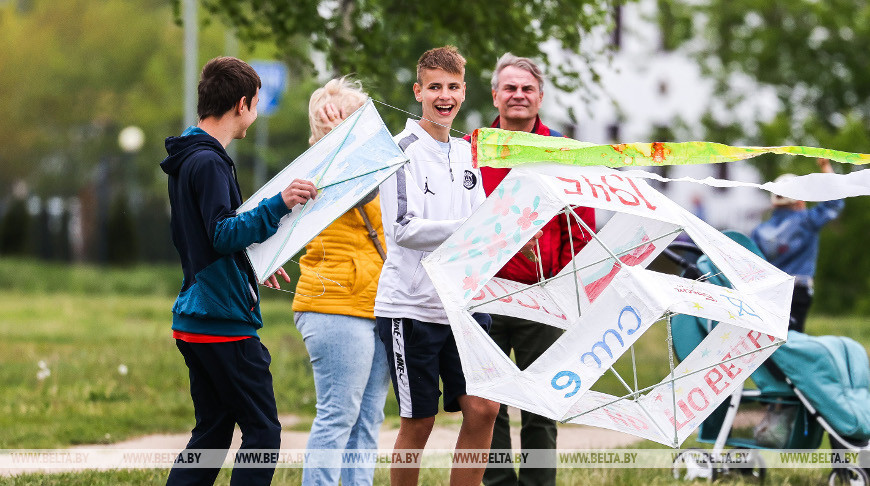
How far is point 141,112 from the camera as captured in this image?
41.0 metres

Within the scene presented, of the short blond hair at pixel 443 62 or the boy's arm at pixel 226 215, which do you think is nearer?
the boy's arm at pixel 226 215

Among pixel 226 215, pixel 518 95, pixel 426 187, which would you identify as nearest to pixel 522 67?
pixel 518 95

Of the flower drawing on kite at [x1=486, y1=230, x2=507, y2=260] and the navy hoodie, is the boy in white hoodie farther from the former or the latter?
the navy hoodie

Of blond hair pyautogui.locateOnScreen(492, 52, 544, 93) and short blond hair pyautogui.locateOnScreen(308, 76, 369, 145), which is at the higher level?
blond hair pyautogui.locateOnScreen(492, 52, 544, 93)

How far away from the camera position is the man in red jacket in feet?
17.4

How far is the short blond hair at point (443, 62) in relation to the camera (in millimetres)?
4625

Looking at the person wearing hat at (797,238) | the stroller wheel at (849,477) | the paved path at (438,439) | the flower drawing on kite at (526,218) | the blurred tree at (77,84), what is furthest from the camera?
the blurred tree at (77,84)

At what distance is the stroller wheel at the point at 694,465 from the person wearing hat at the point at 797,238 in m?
2.18

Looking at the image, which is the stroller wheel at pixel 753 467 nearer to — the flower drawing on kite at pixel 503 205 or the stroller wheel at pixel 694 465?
the stroller wheel at pixel 694 465

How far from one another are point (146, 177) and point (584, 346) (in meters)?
41.9

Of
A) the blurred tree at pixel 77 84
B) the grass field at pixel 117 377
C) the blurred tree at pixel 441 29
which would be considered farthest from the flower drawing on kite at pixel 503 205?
the blurred tree at pixel 77 84

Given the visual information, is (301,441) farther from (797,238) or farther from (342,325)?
(797,238)

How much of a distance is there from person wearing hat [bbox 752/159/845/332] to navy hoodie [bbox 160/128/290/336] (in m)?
5.27

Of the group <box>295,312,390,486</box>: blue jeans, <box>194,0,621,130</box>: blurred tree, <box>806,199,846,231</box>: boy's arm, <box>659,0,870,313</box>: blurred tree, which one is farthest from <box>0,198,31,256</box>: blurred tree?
<box>295,312,390,486</box>: blue jeans
